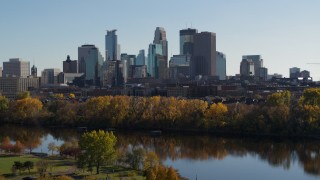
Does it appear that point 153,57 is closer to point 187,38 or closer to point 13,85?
point 187,38

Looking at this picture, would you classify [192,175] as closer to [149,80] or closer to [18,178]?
[18,178]

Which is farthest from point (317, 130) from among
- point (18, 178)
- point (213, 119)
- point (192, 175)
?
point (18, 178)

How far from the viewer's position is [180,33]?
7756 inches

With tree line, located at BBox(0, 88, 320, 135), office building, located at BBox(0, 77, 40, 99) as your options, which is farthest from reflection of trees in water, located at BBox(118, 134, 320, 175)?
office building, located at BBox(0, 77, 40, 99)

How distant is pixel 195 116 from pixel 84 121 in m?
13.2

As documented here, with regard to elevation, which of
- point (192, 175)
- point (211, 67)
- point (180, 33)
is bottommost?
point (192, 175)

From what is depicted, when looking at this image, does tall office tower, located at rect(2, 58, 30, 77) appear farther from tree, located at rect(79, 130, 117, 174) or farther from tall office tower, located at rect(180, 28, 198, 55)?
tree, located at rect(79, 130, 117, 174)

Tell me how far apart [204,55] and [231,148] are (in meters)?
128

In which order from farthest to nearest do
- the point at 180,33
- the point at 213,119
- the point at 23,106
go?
the point at 180,33, the point at 23,106, the point at 213,119

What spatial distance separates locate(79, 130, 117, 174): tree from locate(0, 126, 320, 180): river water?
5006 mm

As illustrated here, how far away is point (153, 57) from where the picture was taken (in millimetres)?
182375

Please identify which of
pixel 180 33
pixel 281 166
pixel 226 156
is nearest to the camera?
pixel 281 166

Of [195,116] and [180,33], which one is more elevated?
[180,33]

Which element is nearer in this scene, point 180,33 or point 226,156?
point 226,156
